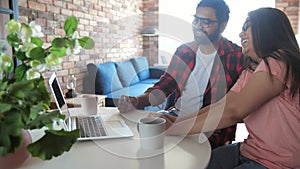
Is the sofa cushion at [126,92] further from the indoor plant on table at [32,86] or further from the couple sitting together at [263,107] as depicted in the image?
the indoor plant on table at [32,86]

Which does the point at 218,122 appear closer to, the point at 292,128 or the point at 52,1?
the point at 292,128

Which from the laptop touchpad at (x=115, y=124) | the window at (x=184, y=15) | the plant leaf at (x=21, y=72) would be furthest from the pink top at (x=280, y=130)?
the window at (x=184, y=15)

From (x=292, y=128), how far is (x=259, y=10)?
1.65 feet

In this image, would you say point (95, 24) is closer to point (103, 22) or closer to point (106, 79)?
point (103, 22)

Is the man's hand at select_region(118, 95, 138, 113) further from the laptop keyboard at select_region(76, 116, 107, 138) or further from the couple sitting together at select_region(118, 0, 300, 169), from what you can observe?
the laptop keyboard at select_region(76, 116, 107, 138)

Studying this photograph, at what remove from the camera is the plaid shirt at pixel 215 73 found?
1485 millimetres

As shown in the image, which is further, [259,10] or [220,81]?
[220,81]

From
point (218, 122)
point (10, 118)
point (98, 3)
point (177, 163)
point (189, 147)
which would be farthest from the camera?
point (98, 3)

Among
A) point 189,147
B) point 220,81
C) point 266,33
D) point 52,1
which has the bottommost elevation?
point 189,147

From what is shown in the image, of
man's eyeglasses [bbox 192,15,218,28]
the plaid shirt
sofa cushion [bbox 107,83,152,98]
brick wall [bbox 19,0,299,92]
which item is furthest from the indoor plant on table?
sofa cushion [bbox 107,83,152,98]

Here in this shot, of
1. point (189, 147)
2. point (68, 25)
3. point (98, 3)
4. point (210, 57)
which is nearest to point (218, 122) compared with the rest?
point (189, 147)

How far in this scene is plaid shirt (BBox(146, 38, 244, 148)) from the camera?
1485 millimetres

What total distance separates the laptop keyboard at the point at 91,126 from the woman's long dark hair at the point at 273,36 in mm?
715

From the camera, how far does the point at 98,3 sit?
3.56 m
